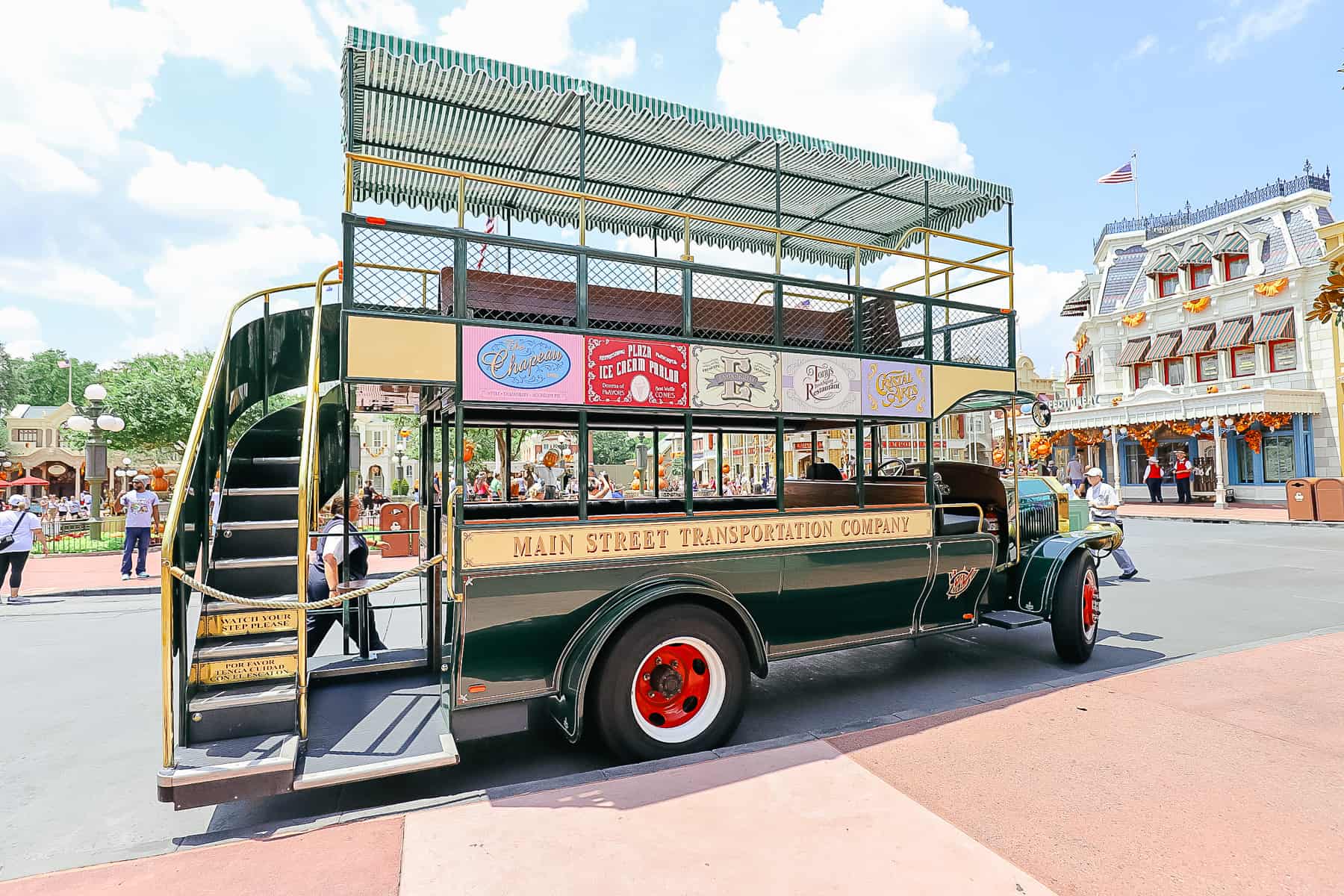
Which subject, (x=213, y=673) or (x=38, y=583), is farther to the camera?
(x=38, y=583)

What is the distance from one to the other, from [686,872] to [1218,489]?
28.4 meters

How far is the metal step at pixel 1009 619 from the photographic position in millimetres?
5812

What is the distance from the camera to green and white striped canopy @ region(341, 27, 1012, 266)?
14.8 ft

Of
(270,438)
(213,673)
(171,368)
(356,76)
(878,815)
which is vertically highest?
(171,368)

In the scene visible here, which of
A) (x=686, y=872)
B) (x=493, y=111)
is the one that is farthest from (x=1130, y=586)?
(x=493, y=111)

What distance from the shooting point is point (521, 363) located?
4.05 m

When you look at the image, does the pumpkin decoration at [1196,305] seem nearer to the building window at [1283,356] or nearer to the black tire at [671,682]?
the building window at [1283,356]

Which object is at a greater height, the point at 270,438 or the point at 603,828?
the point at 270,438

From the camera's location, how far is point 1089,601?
6.30 meters

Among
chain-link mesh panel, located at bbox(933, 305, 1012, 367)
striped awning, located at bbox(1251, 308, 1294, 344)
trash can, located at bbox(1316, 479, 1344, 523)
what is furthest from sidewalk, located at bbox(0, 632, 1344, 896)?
striped awning, located at bbox(1251, 308, 1294, 344)

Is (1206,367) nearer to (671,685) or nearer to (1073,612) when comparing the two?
(1073,612)

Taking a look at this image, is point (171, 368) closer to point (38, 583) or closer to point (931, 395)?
point (38, 583)

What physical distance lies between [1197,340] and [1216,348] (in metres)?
0.90

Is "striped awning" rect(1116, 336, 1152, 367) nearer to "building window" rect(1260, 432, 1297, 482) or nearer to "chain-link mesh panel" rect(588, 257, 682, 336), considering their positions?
"building window" rect(1260, 432, 1297, 482)
